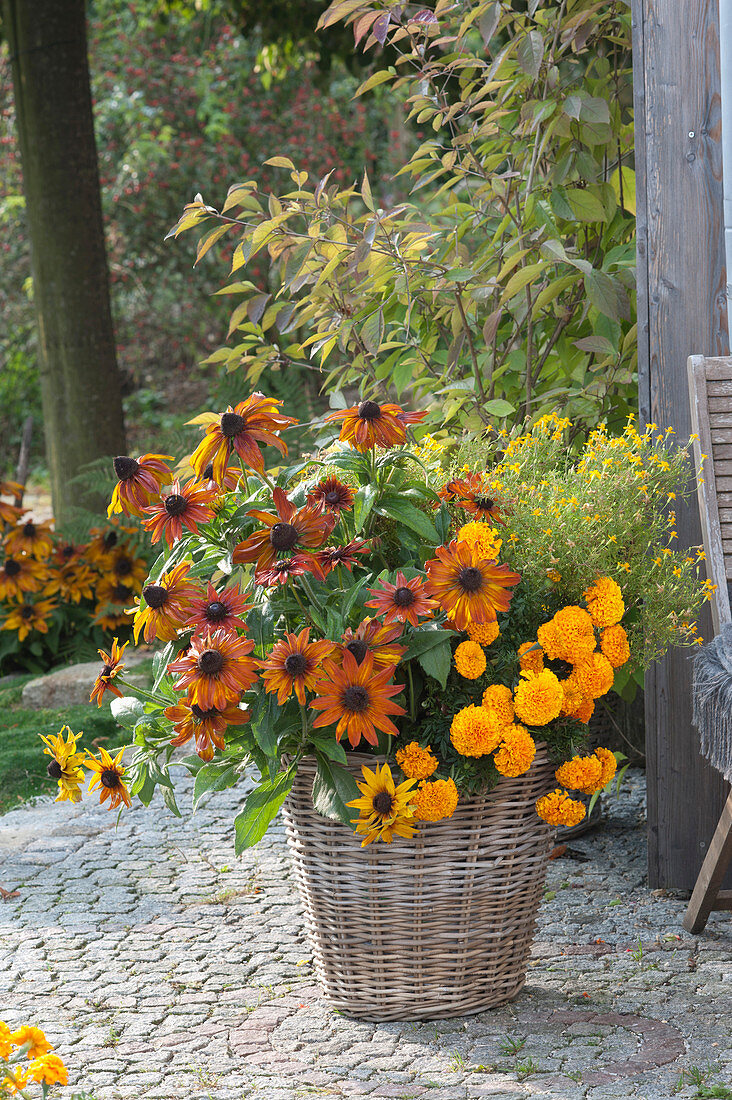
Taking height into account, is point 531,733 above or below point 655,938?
above

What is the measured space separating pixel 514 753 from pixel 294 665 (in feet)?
1.33

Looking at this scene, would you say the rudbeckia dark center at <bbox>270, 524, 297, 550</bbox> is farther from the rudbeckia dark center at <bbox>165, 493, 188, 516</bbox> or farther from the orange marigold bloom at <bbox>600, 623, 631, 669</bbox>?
the orange marigold bloom at <bbox>600, 623, 631, 669</bbox>

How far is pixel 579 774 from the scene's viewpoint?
6.35 feet

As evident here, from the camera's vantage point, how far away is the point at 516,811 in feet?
6.45

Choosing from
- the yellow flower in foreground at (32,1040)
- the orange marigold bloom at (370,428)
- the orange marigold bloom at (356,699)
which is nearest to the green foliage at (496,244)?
the orange marigold bloom at (370,428)

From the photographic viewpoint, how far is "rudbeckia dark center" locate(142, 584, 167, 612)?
1.87m

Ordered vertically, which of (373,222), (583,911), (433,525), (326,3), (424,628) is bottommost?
(583,911)

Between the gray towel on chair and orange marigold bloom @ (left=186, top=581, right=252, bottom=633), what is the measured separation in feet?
Answer: 2.90

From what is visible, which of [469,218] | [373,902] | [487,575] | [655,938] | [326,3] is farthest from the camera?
[326,3]

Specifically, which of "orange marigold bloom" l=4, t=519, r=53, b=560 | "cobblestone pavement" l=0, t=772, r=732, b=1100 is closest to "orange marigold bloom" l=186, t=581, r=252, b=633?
"cobblestone pavement" l=0, t=772, r=732, b=1100

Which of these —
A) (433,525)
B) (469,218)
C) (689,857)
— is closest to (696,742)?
(689,857)

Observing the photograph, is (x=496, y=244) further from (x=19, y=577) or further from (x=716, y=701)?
(x=19, y=577)

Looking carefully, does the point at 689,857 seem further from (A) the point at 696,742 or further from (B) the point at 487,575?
(B) the point at 487,575

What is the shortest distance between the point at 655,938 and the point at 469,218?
1.93 m
